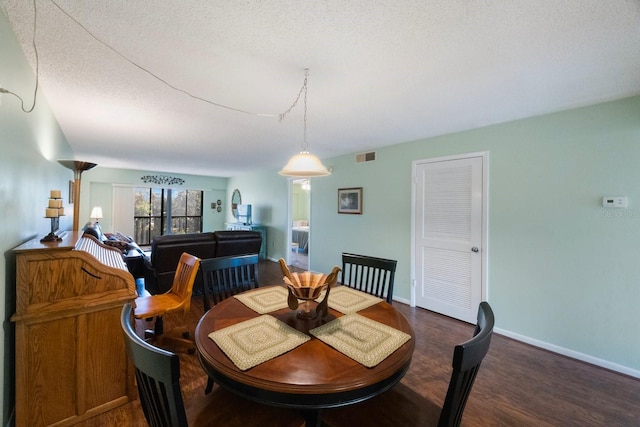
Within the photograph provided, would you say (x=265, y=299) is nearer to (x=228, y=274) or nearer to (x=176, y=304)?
(x=228, y=274)

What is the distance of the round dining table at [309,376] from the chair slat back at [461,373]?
0.66 ft

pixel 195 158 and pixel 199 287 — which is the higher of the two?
pixel 195 158

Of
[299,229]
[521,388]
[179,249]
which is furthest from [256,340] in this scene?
[299,229]

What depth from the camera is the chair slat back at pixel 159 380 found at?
2.41ft

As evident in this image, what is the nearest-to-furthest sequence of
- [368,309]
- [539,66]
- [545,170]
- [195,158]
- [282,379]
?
[282,379]
[368,309]
[539,66]
[545,170]
[195,158]

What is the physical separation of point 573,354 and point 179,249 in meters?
4.38

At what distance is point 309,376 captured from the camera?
0.94 metres

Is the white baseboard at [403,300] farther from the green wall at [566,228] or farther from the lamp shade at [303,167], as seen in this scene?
the lamp shade at [303,167]

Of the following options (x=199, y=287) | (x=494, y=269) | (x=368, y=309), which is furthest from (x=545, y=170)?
(x=199, y=287)

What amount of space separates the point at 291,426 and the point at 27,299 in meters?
1.55

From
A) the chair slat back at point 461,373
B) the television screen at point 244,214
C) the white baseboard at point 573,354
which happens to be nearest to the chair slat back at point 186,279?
the chair slat back at point 461,373

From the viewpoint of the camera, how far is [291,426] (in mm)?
1044

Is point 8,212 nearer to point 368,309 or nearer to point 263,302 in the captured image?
point 263,302

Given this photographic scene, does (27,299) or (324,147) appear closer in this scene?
(27,299)
